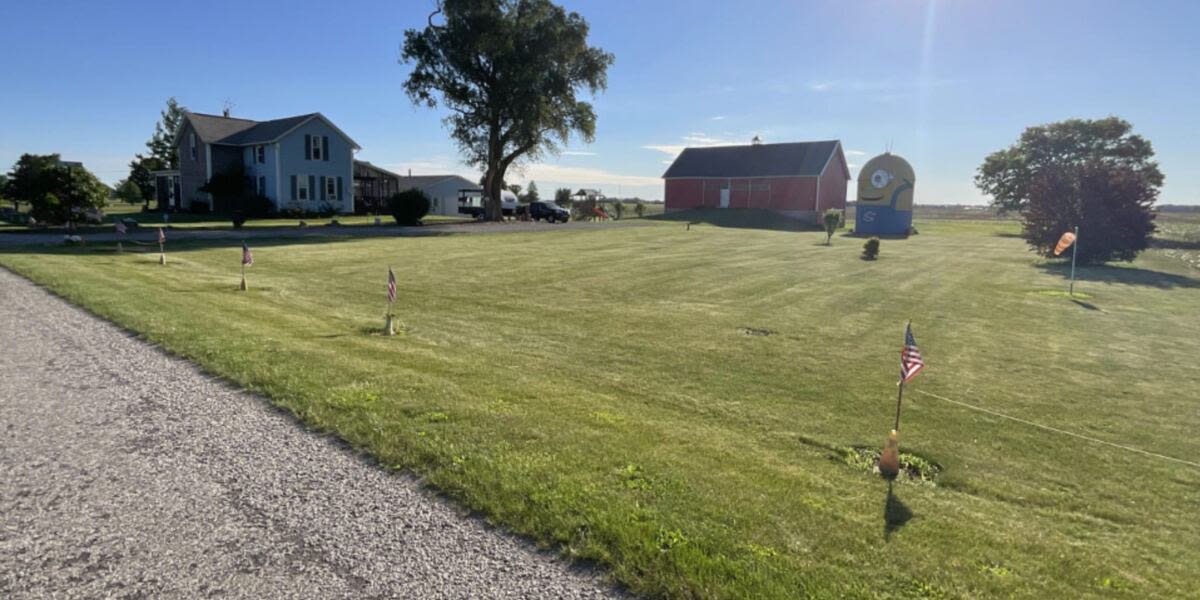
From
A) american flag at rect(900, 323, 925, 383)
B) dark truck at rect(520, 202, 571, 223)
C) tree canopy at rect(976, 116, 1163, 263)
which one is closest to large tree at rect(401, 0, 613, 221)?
dark truck at rect(520, 202, 571, 223)

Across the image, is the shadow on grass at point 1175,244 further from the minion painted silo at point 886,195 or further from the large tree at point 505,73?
the large tree at point 505,73

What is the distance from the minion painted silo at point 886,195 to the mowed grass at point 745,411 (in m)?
28.6

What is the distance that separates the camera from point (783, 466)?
5340mm

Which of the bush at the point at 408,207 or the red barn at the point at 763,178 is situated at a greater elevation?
the red barn at the point at 763,178

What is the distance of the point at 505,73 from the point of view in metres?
42.9

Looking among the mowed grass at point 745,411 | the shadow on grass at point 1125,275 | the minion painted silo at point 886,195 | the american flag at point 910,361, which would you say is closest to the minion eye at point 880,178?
the minion painted silo at point 886,195

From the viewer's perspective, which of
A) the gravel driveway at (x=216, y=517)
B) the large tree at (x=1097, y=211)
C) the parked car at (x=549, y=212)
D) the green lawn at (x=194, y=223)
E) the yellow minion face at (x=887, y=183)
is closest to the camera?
the gravel driveway at (x=216, y=517)

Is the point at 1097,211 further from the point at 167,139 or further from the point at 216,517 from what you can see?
the point at 167,139

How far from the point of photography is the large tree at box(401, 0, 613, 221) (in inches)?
1679

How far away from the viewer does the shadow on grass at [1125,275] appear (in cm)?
2142

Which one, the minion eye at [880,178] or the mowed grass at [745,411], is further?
the minion eye at [880,178]

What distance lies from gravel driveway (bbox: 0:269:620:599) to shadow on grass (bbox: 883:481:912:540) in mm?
2047

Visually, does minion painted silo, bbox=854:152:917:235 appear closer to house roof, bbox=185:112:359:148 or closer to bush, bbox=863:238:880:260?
bush, bbox=863:238:880:260

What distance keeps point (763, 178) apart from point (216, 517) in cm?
5539
